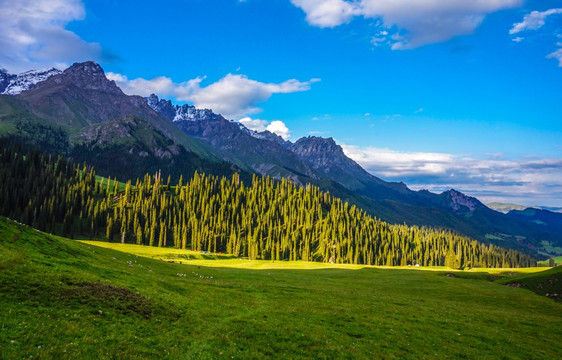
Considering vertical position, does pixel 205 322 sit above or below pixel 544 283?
above

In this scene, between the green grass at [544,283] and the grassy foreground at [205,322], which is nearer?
the grassy foreground at [205,322]

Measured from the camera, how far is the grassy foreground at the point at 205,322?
17.5 metres

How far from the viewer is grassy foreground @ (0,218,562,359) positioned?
17.5 metres

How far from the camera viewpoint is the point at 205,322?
78.9 feet

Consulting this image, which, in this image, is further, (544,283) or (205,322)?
(544,283)

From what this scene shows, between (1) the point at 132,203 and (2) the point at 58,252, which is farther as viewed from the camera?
(1) the point at 132,203

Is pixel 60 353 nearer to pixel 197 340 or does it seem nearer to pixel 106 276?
pixel 197 340

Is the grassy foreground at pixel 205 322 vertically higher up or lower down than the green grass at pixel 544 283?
higher up

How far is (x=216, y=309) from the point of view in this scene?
28.2 metres

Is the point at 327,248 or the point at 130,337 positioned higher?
the point at 130,337

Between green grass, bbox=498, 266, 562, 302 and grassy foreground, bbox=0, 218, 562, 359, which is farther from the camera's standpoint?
green grass, bbox=498, 266, 562, 302

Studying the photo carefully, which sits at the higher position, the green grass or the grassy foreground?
the grassy foreground

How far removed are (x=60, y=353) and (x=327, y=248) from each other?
173197 mm

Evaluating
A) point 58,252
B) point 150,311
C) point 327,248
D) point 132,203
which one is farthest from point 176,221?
point 150,311
